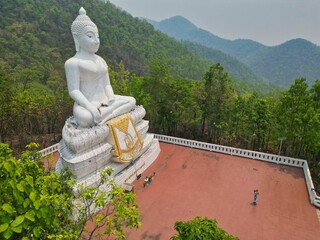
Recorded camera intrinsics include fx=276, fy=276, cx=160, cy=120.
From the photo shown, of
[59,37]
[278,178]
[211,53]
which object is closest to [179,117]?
[278,178]

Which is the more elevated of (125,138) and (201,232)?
(201,232)

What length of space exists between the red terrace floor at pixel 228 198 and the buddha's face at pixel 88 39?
761 centimetres

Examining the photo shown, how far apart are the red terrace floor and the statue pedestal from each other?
1100 millimetres

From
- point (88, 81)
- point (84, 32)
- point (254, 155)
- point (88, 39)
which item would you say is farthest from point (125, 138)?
point (254, 155)

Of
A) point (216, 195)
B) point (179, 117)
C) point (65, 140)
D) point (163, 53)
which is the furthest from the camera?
point (163, 53)

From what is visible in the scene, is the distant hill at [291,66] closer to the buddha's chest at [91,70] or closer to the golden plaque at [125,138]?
the golden plaque at [125,138]

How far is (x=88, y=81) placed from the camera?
14500 mm

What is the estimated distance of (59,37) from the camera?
6438cm

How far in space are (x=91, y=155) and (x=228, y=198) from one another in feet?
23.1

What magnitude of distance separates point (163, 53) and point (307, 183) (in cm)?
7059

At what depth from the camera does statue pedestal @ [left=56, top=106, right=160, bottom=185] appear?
12414mm

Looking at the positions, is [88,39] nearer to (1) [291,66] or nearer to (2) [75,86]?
(2) [75,86]

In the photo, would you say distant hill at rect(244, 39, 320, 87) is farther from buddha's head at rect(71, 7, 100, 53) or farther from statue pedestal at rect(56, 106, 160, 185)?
buddha's head at rect(71, 7, 100, 53)

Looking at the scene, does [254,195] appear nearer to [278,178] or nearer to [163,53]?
[278,178]
